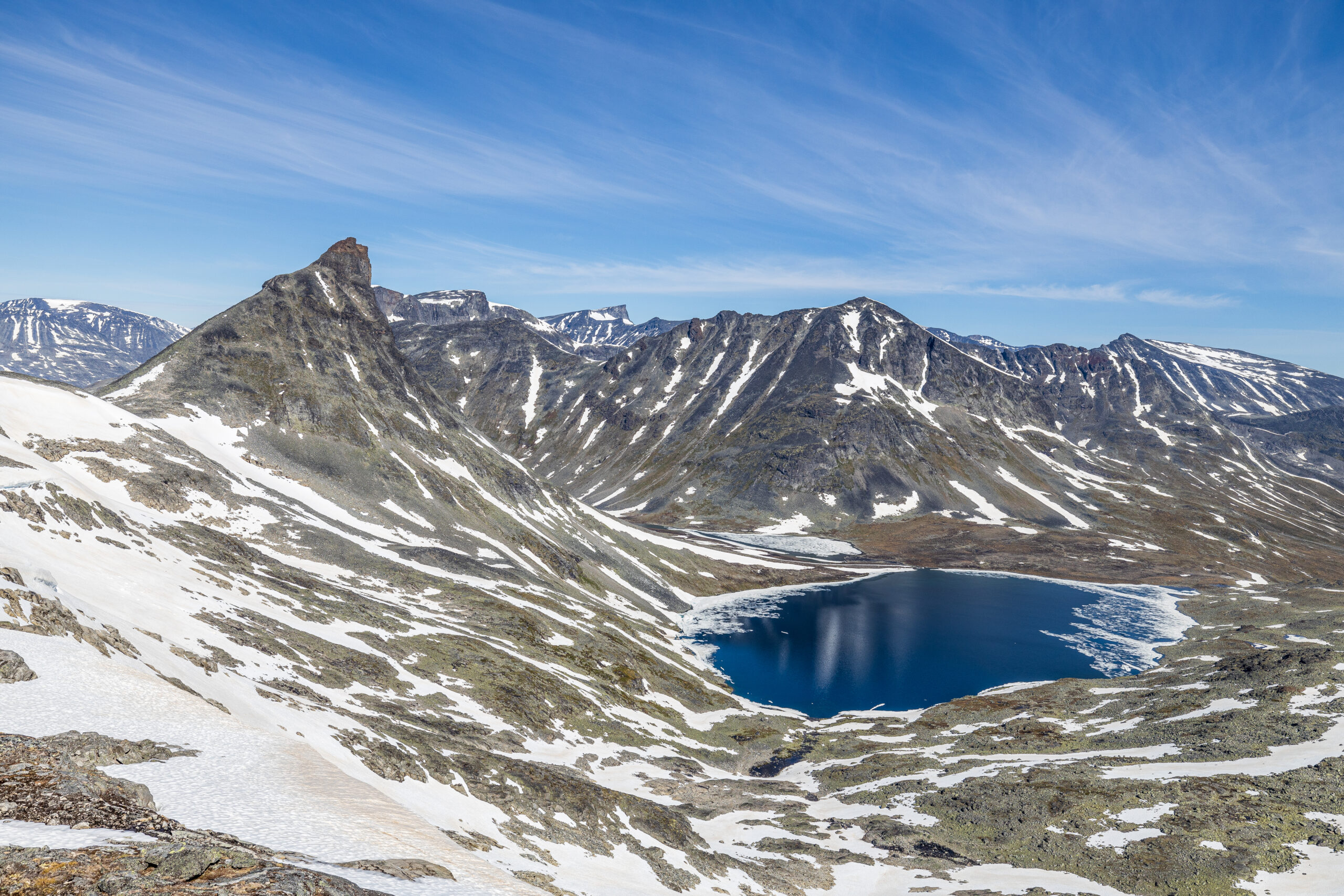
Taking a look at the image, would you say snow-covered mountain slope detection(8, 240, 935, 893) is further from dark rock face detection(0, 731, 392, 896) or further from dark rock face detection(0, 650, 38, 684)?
dark rock face detection(0, 731, 392, 896)

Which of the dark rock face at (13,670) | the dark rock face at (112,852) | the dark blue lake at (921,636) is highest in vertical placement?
the dark rock face at (112,852)

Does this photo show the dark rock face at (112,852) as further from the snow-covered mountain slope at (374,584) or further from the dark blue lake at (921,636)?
the dark blue lake at (921,636)

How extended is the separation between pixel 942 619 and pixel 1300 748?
3324 inches

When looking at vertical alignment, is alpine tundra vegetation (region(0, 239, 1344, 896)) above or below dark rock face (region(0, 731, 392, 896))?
below

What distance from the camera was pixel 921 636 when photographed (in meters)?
127

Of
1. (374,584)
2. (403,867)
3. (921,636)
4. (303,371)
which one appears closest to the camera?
(403,867)

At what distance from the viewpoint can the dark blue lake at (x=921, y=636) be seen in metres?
99.9

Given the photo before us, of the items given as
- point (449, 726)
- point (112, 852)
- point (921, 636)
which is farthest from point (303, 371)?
point (112, 852)

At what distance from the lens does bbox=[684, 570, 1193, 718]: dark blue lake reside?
328ft

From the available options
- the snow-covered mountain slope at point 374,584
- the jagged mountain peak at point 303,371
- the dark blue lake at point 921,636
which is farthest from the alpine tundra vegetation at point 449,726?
the dark blue lake at point 921,636

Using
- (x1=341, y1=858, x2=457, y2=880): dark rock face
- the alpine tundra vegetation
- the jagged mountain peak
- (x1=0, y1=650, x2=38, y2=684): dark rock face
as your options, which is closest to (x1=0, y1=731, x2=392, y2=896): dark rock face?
the alpine tundra vegetation

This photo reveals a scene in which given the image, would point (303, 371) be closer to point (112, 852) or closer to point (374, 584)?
point (374, 584)

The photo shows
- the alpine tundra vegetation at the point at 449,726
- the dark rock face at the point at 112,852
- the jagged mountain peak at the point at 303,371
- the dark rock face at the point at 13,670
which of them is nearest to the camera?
the dark rock face at the point at 112,852

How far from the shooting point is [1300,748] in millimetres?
54500
